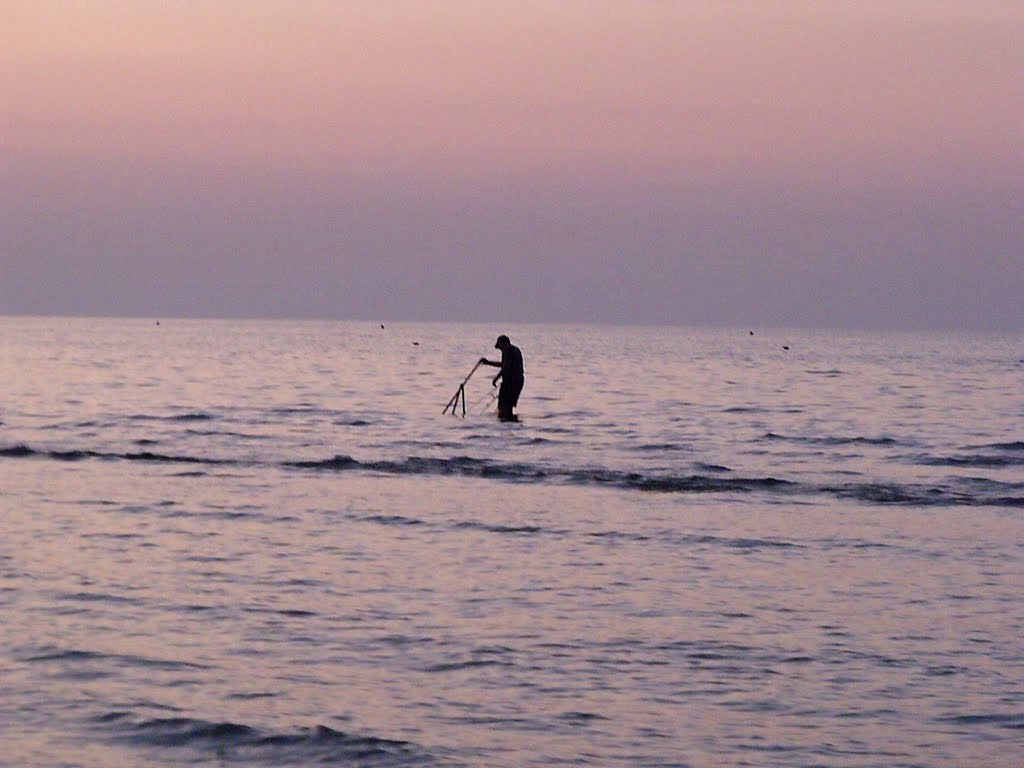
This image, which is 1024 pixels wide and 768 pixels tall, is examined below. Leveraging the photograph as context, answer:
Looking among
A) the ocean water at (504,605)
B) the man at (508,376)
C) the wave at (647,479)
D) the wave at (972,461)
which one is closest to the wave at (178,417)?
the ocean water at (504,605)

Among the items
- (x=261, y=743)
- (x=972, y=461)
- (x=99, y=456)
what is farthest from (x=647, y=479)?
(x=261, y=743)

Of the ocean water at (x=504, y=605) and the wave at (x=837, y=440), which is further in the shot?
the wave at (x=837, y=440)

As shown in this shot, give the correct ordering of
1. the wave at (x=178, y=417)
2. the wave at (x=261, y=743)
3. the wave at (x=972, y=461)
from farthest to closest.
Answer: the wave at (x=178, y=417)
the wave at (x=972, y=461)
the wave at (x=261, y=743)

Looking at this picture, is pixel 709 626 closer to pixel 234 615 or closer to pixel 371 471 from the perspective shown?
pixel 234 615

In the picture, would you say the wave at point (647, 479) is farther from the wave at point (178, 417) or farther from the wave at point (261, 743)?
the wave at point (261, 743)

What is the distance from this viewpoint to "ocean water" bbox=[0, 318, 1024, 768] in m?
8.70

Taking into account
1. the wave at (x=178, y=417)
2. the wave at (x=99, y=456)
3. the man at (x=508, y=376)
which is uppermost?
the man at (x=508, y=376)

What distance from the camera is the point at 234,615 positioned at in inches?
460

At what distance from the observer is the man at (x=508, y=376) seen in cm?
3269

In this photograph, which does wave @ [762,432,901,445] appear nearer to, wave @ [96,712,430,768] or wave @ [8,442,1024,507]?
wave @ [8,442,1024,507]

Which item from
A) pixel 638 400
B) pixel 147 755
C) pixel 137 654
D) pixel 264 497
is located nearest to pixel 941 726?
pixel 147 755

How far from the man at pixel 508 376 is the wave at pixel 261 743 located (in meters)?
23.0

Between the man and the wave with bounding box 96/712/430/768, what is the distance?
22997mm

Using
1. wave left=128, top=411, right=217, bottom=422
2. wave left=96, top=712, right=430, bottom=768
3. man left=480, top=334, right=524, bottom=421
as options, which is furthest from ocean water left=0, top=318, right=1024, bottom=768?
wave left=128, top=411, right=217, bottom=422
